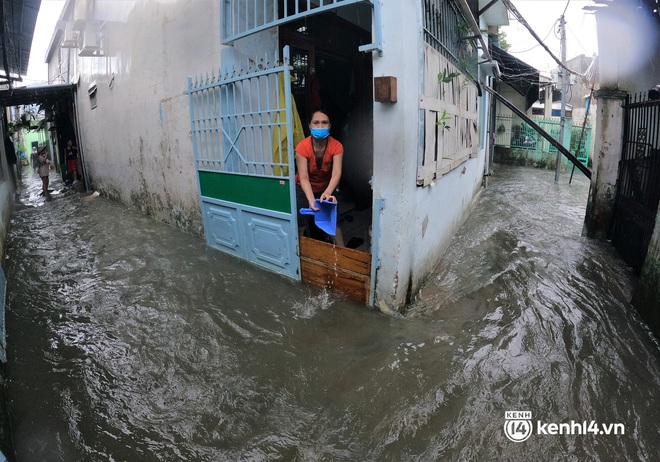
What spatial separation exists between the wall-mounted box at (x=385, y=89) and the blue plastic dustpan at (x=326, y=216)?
1.15m

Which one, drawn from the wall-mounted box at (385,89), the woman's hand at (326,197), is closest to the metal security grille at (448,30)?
the wall-mounted box at (385,89)

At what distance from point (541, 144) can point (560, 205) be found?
8029 mm

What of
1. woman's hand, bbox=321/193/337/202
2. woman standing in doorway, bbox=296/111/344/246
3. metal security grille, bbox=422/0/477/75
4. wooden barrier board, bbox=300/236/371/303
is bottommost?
wooden barrier board, bbox=300/236/371/303

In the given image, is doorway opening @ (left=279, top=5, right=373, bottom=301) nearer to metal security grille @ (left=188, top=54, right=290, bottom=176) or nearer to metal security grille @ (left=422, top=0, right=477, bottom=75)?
metal security grille @ (left=188, top=54, right=290, bottom=176)

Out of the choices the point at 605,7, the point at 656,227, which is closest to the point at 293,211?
the point at 656,227

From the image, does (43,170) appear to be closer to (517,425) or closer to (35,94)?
(35,94)

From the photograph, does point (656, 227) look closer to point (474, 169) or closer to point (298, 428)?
point (298, 428)

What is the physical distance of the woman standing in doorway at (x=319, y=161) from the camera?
396 centimetres

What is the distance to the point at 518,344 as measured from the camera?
3248 mm

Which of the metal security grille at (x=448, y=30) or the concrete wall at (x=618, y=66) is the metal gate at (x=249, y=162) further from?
the concrete wall at (x=618, y=66)

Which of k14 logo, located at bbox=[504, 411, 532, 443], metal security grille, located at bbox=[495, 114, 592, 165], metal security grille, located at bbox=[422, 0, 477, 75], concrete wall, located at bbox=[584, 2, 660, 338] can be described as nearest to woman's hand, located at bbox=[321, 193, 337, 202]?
metal security grille, located at bbox=[422, 0, 477, 75]

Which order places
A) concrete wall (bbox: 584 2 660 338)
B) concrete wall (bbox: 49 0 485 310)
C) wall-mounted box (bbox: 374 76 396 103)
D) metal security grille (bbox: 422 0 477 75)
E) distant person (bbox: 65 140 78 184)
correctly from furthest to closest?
distant person (bbox: 65 140 78 184)
concrete wall (bbox: 584 2 660 338)
metal security grille (bbox: 422 0 477 75)
concrete wall (bbox: 49 0 485 310)
wall-mounted box (bbox: 374 76 396 103)

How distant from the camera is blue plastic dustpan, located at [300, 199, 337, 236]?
13.2ft

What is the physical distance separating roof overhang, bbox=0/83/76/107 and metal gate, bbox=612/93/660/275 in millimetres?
13028
